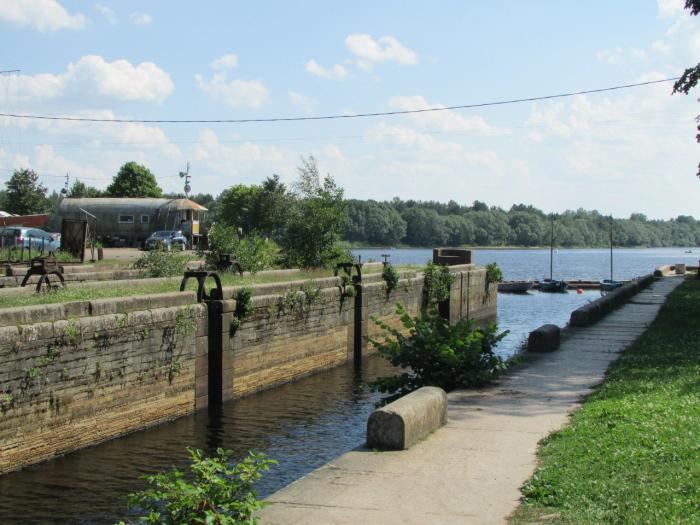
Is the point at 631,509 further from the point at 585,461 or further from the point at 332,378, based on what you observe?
the point at 332,378

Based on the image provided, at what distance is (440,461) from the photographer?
27.5 feet

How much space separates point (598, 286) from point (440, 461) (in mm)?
63504

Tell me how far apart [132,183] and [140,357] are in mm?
76442

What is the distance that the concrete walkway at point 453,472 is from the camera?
677 centimetres

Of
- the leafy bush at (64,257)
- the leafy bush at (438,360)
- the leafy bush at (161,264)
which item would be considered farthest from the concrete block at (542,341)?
the leafy bush at (64,257)

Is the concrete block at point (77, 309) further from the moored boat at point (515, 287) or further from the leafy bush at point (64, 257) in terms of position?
the moored boat at point (515, 287)

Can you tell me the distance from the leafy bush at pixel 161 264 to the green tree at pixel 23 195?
227ft

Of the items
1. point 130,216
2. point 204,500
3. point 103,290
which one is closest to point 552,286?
point 130,216

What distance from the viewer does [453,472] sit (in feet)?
26.2

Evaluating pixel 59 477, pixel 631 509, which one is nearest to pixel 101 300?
pixel 59 477

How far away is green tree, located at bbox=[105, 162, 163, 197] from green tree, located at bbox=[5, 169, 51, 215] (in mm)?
7893

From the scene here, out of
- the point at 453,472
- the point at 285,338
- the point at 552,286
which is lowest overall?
the point at 552,286

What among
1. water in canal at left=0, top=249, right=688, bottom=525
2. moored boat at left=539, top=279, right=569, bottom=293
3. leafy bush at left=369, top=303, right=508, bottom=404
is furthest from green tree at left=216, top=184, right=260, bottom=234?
leafy bush at left=369, top=303, right=508, bottom=404

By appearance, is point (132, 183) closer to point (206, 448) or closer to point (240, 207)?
point (240, 207)
